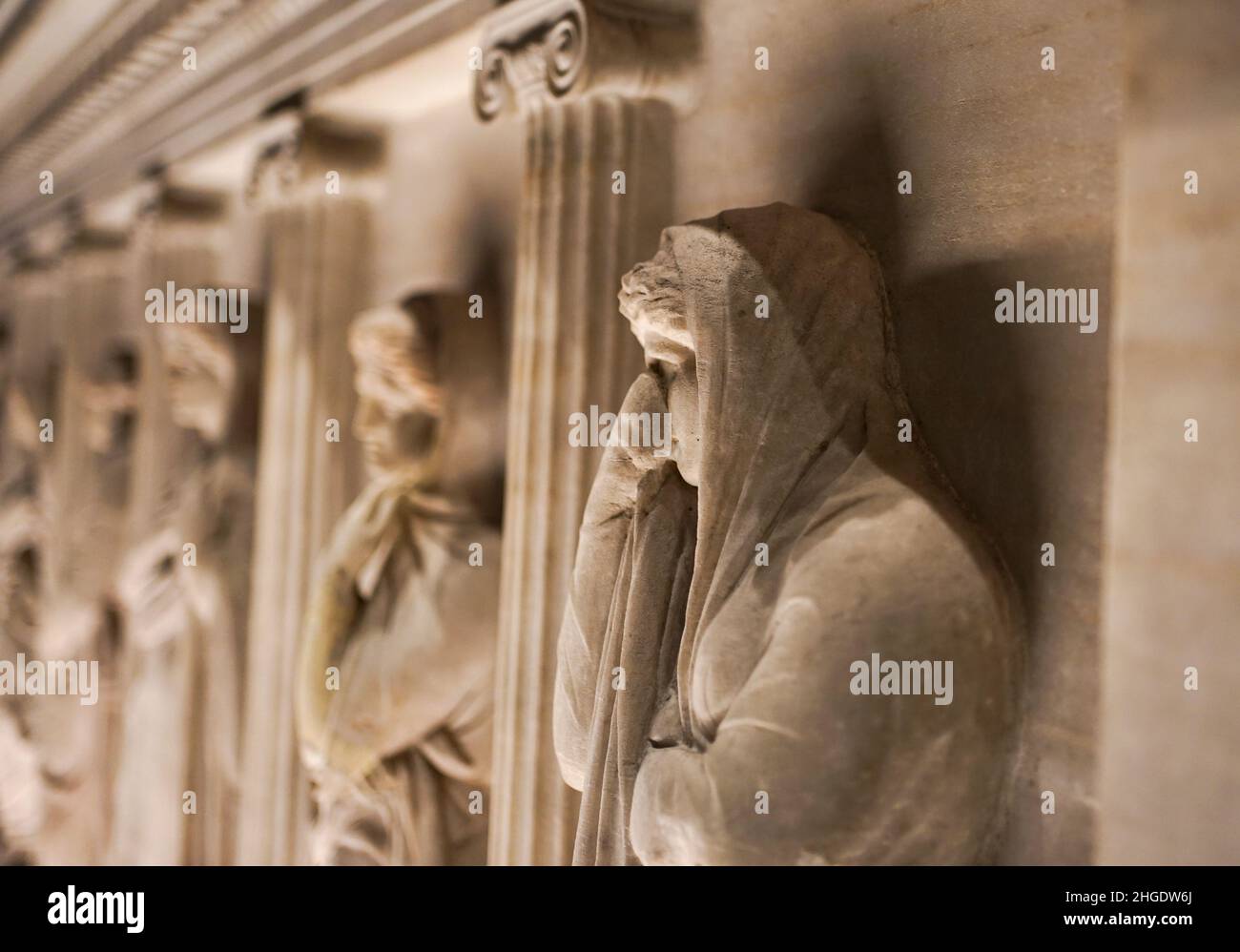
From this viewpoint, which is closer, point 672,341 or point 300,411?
point 672,341

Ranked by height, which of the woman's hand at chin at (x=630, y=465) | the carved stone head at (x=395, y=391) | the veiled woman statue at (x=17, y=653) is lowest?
the veiled woman statue at (x=17, y=653)

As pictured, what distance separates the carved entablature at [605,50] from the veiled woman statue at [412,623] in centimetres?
81

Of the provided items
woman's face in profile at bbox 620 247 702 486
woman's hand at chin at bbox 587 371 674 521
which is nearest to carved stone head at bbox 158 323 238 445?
woman's hand at chin at bbox 587 371 674 521

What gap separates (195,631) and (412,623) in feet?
5.32

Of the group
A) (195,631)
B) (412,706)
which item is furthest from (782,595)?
(195,631)

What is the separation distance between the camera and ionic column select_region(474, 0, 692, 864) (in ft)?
8.78

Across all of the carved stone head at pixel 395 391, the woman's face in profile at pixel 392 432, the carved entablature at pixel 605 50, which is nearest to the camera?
the carved entablature at pixel 605 50

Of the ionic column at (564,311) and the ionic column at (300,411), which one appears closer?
the ionic column at (564,311)

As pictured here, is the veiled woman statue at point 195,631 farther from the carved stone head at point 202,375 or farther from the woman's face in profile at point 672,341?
the woman's face in profile at point 672,341

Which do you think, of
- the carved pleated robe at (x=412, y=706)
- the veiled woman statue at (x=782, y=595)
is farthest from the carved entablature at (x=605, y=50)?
the carved pleated robe at (x=412, y=706)

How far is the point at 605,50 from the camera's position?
263cm

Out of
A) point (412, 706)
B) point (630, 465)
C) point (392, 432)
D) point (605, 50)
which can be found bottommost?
point (412, 706)

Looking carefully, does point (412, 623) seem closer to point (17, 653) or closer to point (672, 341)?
point (672, 341)

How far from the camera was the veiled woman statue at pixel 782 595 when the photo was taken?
1779mm
